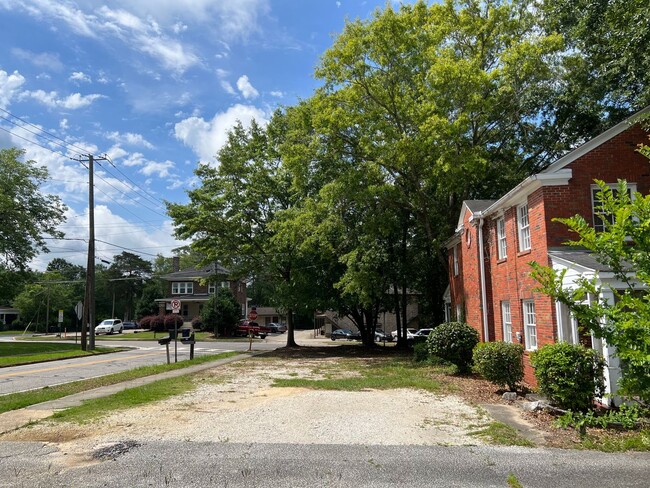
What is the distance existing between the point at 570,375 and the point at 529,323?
197 inches

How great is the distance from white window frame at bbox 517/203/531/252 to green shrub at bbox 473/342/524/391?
9.76ft

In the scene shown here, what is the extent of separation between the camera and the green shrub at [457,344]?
1598cm

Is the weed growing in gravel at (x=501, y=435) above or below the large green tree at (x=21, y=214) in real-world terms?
below

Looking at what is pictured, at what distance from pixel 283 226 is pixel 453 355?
1286 centimetres

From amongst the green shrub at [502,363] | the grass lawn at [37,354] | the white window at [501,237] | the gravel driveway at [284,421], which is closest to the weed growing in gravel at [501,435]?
the gravel driveway at [284,421]

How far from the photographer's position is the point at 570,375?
29.5 feet

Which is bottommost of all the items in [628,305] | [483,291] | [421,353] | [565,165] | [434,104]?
[421,353]

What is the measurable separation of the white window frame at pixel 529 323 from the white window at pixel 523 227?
1.54 m

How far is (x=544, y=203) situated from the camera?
1238 cm

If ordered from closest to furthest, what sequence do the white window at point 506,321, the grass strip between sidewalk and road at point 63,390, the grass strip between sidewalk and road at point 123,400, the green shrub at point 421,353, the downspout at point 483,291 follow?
the grass strip between sidewalk and road at point 123,400 → the grass strip between sidewalk and road at point 63,390 → the white window at point 506,321 → the downspout at point 483,291 → the green shrub at point 421,353

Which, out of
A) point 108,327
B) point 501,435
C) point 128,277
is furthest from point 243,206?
point 128,277

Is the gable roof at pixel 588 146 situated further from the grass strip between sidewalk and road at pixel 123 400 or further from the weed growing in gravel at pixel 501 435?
the grass strip between sidewalk and road at pixel 123 400

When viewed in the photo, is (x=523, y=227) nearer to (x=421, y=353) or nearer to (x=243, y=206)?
(x=421, y=353)

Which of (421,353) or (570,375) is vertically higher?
(570,375)
